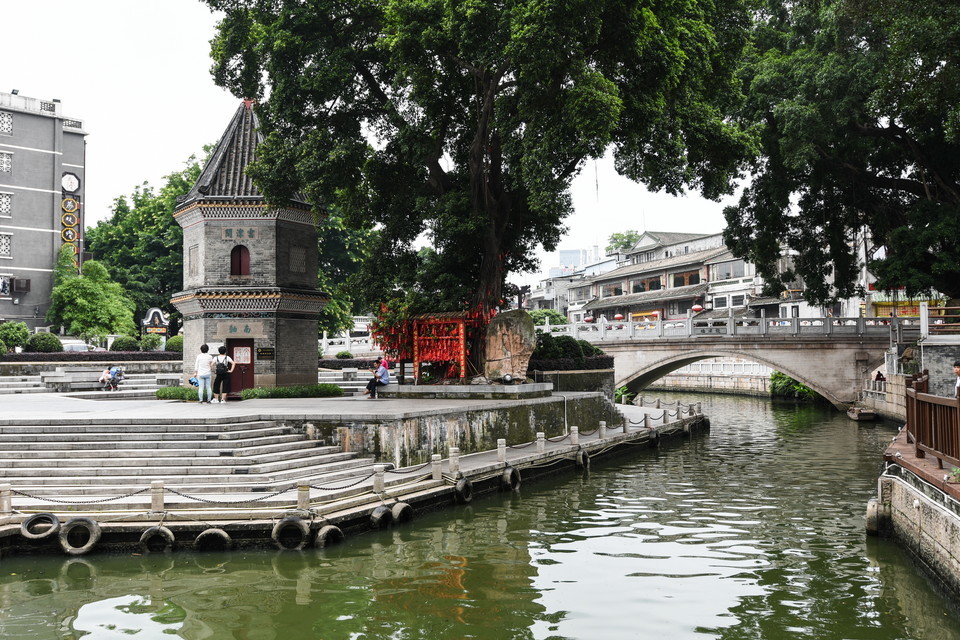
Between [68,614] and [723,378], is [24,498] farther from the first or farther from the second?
[723,378]

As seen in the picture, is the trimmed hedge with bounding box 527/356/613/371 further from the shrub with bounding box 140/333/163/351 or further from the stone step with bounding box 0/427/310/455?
the shrub with bounding box 140/333/163/351

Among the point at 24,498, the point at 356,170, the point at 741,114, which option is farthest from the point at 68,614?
the point at 741,114

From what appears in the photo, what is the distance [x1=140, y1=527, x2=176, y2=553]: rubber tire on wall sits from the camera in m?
11.4

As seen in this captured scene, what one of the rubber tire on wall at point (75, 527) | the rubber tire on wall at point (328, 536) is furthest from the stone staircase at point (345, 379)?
the rubber tire on wall at point (75, 527)

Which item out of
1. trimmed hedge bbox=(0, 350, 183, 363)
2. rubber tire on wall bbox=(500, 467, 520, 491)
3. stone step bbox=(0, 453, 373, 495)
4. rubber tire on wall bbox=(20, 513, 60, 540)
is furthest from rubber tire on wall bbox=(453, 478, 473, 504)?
trimmed hedge bbox=(0, 350, 183, 363)

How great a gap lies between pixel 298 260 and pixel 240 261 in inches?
68.8

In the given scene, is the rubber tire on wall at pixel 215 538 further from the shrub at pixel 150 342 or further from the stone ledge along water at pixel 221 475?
the shrub at pixel 150 342

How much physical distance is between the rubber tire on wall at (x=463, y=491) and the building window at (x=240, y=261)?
11.8 metres

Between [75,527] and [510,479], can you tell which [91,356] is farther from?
[75,527]

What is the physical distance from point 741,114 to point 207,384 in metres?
21.4

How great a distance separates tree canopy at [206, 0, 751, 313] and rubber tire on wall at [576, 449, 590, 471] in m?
5.38

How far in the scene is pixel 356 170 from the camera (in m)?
22.6

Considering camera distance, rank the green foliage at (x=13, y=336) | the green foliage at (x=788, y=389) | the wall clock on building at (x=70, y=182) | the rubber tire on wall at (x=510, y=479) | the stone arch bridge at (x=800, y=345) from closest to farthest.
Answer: the rubber tire on wall at (x=510, y=479)
the stone arch bridge at (x=800, y=345)
the green foliage at (x=13, y=336)
the green foliage at (x=788, y=389)
the wall clock on building at (x=70, y=182)

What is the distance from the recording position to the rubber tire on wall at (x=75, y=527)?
11148 millimetres
